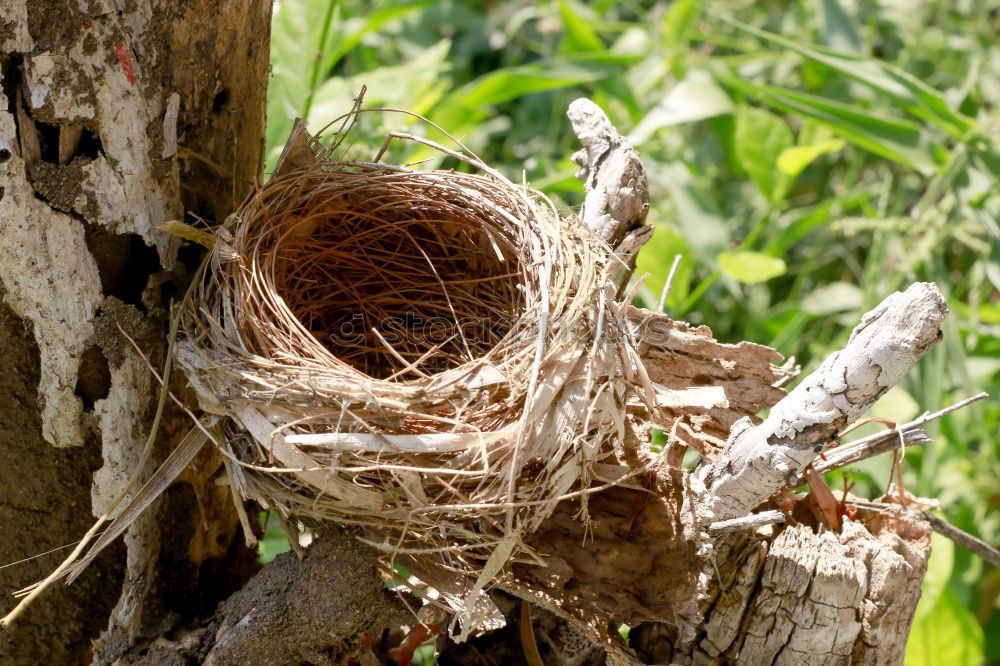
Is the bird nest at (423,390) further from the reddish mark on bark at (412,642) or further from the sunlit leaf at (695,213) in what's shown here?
the sunlit leaf at (695,213)

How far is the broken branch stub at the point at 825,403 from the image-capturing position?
88 centimetres

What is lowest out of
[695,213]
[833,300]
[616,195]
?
[833,300]

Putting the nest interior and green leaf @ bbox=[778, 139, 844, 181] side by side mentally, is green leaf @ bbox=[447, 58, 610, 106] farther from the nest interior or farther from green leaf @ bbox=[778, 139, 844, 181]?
the nest interior

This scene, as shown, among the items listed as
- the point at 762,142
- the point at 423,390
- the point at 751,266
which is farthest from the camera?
the point at 762,142

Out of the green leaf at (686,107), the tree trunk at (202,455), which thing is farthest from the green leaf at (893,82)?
the tree trunk at (202,455)

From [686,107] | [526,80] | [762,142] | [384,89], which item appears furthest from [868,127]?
[384,89]

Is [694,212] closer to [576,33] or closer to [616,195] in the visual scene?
[576,33]

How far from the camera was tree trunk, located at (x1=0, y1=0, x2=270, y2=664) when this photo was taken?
3.20 ft

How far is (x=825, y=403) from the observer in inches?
36.9

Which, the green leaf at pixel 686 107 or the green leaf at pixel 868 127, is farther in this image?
the green leaf at pixel 686 107

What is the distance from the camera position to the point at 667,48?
2529 mm

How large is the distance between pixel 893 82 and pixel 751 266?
1.72 ft

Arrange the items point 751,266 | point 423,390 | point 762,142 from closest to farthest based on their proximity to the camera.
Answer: point 423,390 → point 751,266 → point 762,142

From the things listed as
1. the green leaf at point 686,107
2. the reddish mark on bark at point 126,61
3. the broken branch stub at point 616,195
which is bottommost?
the green leaf at point 686,107
